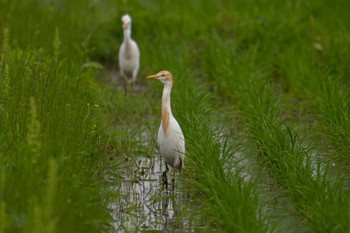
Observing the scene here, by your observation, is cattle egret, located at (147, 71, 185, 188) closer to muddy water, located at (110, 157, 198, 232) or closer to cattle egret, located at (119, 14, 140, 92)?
muddy water, located at (110, 157, 198, 232)

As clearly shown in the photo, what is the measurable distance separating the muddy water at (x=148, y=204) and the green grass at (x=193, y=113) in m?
0.04

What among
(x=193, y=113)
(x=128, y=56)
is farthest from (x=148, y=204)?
(x=128, y=56)

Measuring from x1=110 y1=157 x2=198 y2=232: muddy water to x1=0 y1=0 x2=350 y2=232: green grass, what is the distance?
1.6 inches

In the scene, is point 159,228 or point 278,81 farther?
point 278,81

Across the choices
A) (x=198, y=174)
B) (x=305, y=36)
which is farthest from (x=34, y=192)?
(x=305, y=36)

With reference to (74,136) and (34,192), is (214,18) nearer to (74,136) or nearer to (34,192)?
→ (74,136)

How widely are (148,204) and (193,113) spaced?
1426 millimetres

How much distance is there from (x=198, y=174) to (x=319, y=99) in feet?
7.56

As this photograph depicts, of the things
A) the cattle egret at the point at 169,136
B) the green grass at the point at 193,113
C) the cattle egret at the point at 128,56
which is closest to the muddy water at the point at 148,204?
the green grass at the point at 193,113

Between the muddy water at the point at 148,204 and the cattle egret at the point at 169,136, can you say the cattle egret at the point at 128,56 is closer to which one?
the muddy water at the point at 148,204

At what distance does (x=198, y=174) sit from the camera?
5.97 m

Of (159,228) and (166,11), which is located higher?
(166,11)

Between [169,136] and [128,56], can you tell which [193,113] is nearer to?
[169,136]

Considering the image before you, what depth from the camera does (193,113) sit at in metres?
7.27
